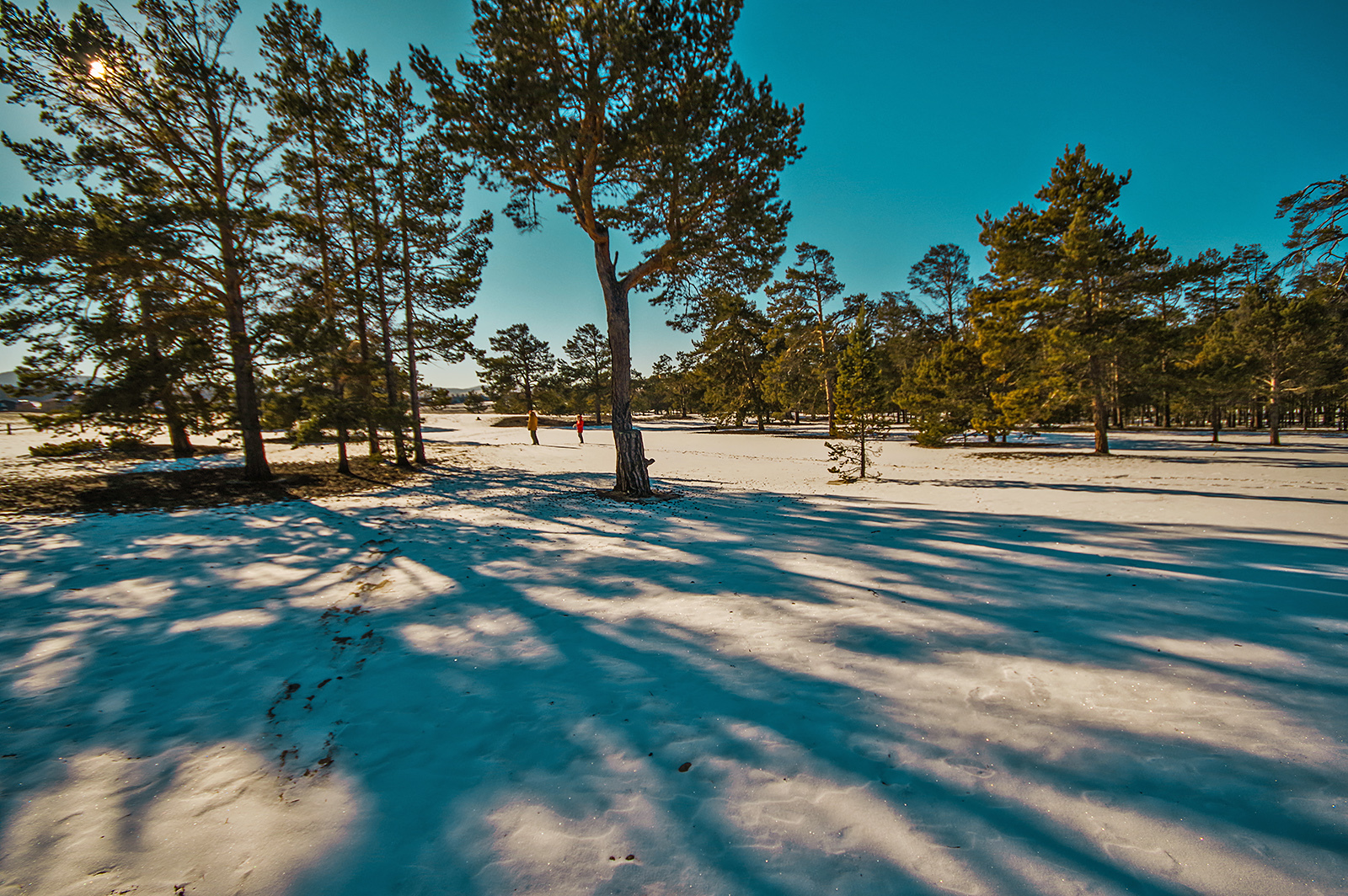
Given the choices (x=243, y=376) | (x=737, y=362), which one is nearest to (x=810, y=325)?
(x=737, y=362)

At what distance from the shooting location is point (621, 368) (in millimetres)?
10680

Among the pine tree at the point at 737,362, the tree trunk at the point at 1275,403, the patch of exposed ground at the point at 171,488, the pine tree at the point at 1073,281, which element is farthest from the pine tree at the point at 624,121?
the tree trunk at the point at 1275,403

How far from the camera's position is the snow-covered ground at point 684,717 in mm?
A: 1938

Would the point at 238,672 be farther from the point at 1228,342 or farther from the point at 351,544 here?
the point at 1228,342

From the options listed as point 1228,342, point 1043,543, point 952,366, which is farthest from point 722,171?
point 1228,342

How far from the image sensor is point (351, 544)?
726 cm

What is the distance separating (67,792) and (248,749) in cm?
69

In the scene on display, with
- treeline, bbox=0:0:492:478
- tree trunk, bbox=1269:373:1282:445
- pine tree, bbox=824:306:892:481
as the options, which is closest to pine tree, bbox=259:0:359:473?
treeline, bbox=0:0:492:478

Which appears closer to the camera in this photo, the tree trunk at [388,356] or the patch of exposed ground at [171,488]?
the patch of exposed ground at [171,488]

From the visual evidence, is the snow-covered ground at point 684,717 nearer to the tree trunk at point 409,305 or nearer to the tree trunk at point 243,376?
the tree trunk at point 243,376

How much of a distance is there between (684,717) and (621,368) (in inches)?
337

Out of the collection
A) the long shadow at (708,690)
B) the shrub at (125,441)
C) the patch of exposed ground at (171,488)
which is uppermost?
the shrub at (125,441)

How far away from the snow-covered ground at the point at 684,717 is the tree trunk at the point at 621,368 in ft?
13.9

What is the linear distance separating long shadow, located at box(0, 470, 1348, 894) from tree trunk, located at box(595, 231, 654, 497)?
14.2ft
